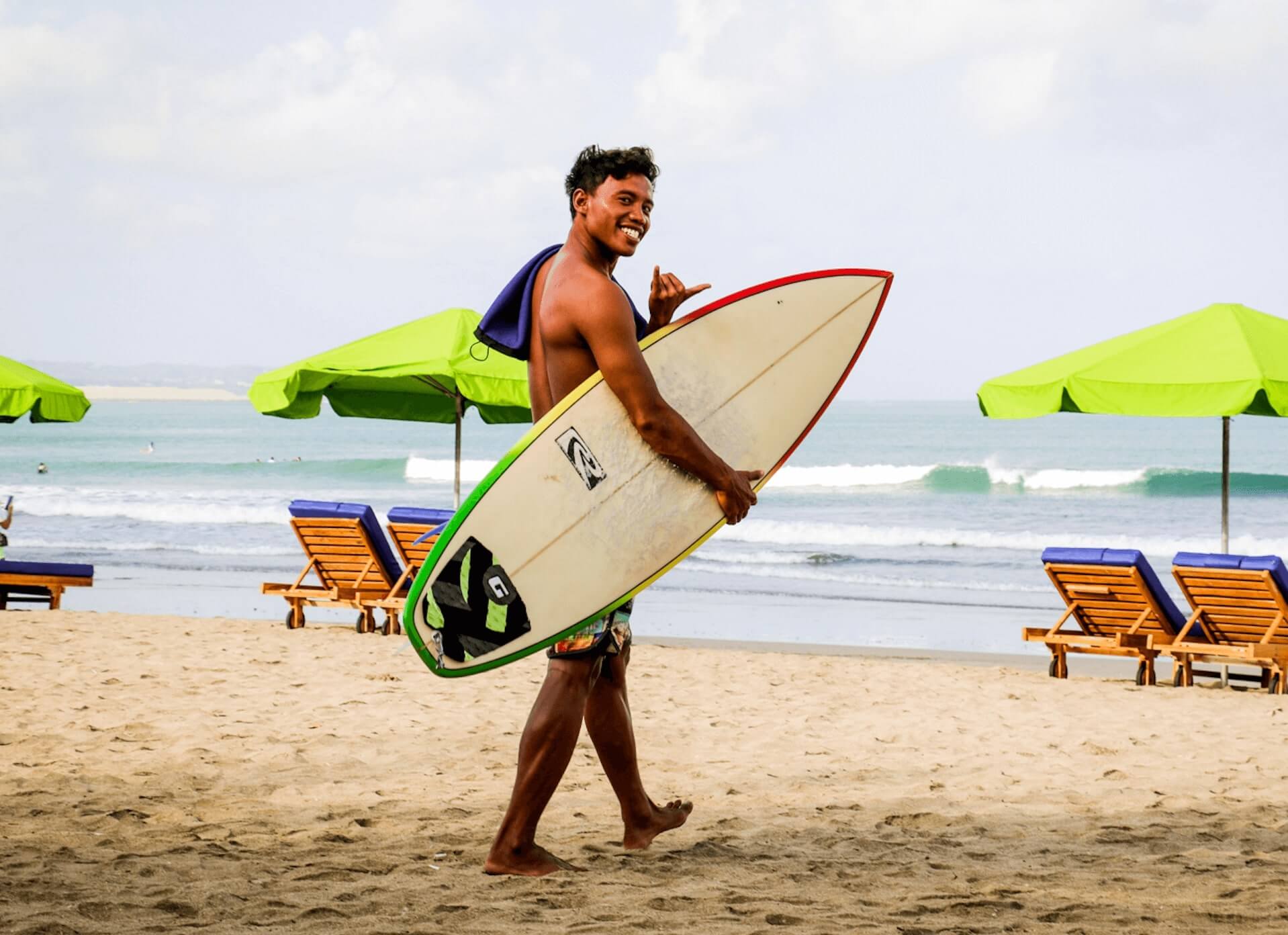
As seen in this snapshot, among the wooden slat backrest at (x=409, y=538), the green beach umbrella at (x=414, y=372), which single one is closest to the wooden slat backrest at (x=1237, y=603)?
the green beach umbrella at (x=414, y=372)

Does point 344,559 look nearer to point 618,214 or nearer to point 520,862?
point 520,862

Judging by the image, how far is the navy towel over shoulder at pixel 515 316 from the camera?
3.37m

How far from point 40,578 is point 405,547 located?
3.12m

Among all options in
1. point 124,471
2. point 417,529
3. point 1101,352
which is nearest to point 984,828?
point 1101,352

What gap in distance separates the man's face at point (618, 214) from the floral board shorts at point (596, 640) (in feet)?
2.83

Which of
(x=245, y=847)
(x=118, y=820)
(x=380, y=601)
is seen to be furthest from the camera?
(x=380, y=601)

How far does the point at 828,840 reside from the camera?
12.3 feet

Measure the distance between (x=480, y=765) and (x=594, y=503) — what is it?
1.88 m

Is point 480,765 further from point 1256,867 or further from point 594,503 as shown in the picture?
point 1256,867

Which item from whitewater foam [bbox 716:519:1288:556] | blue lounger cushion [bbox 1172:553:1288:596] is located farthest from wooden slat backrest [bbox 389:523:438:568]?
whitewater foam [bbox 716:519:1288:556]

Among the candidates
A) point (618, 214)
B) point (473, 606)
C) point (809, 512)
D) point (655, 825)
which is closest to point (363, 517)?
point (655, 825)

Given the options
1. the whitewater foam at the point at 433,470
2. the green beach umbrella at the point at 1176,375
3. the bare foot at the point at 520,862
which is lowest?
the bare foot at the point at 520,862

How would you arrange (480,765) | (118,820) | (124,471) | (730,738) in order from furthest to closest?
(124,471) < (730,738) < (480,765) < (118,820)

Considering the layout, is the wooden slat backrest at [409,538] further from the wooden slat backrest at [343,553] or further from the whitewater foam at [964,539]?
the whitewater foam at [964,539]
